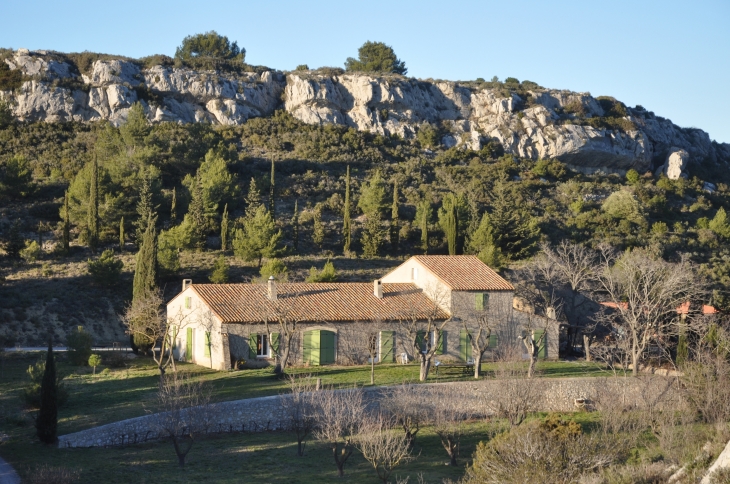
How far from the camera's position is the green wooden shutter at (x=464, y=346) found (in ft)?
124

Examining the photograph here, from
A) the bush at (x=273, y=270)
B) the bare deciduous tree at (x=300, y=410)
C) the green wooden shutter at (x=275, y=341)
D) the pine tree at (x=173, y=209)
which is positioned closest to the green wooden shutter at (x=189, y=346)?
the green wooden shutter at (x=275, y=341)

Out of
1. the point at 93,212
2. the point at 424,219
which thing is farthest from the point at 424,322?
the point at 93,212

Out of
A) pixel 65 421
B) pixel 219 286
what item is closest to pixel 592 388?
pixel 219 286

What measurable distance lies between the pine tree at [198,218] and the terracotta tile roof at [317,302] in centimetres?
1611

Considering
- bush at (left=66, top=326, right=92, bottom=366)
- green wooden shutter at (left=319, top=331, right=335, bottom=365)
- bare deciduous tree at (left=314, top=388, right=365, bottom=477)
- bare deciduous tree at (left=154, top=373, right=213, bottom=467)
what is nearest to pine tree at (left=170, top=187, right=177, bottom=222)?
bush at (left=66, top=326, right=92, bottom=366)

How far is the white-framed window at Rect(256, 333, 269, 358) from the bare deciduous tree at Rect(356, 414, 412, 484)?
347 inches

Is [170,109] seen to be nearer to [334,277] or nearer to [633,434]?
[334,277]

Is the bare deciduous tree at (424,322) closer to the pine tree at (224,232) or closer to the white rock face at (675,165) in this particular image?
the pine tree at (224,232)

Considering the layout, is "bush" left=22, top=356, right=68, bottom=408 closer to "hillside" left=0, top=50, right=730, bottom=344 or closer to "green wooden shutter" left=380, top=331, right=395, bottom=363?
"hillside" left=0, top=50, right=730, bottom=344

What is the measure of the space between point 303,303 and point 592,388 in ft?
41.7

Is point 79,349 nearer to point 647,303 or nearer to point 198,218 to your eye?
point 198,218

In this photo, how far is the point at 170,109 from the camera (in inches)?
3177

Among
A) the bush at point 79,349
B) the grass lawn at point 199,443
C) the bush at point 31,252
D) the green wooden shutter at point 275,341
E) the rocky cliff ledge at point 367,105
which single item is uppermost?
the rocky cliff ledge at point 367,105

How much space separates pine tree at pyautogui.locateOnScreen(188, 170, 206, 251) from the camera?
177 feet
